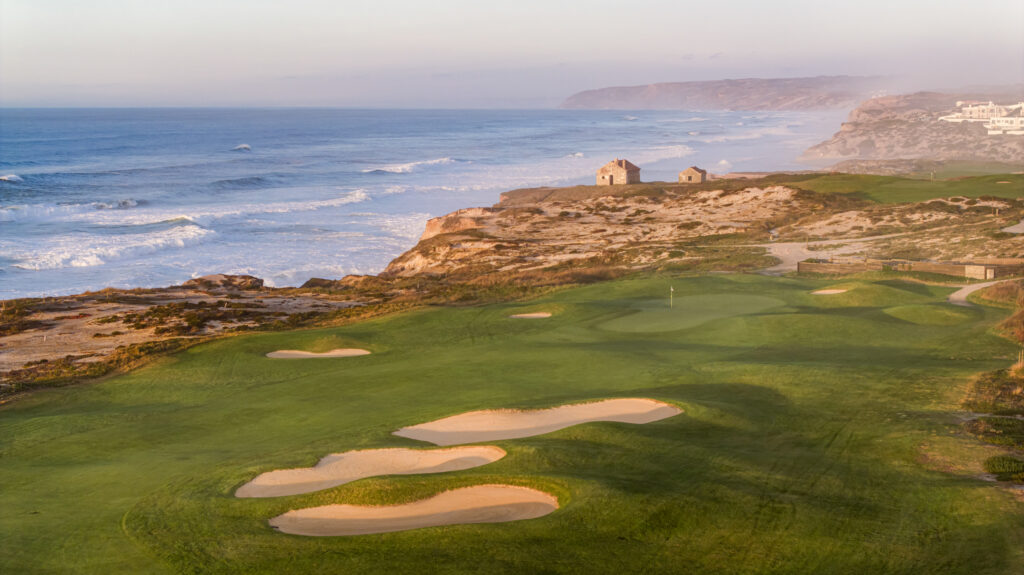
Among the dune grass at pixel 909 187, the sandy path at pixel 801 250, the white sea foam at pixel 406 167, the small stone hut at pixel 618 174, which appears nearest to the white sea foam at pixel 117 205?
the white sea foam at pixel 406 167

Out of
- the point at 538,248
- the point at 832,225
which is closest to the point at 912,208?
the point at 832,225

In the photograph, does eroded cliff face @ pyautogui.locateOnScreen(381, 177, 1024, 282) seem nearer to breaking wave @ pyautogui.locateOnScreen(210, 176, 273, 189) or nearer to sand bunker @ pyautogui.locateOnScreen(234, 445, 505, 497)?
sand bunker @ pyautogui.locateOnScreen(234, 445, 505, 497)

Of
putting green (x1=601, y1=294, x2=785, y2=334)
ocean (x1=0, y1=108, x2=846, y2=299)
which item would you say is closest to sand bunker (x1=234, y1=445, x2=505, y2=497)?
putting green (x1=601, y1=294, x2=785, y2=334)

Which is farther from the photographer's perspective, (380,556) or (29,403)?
(29,403)

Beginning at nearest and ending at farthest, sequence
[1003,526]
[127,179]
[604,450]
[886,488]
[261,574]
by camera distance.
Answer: [261,574] < [1003,526] < [886,488] < [604,450] < [127,179]

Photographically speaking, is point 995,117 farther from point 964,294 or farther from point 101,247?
point 101,247

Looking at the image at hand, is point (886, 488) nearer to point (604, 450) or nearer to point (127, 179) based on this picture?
point (604, 450)
